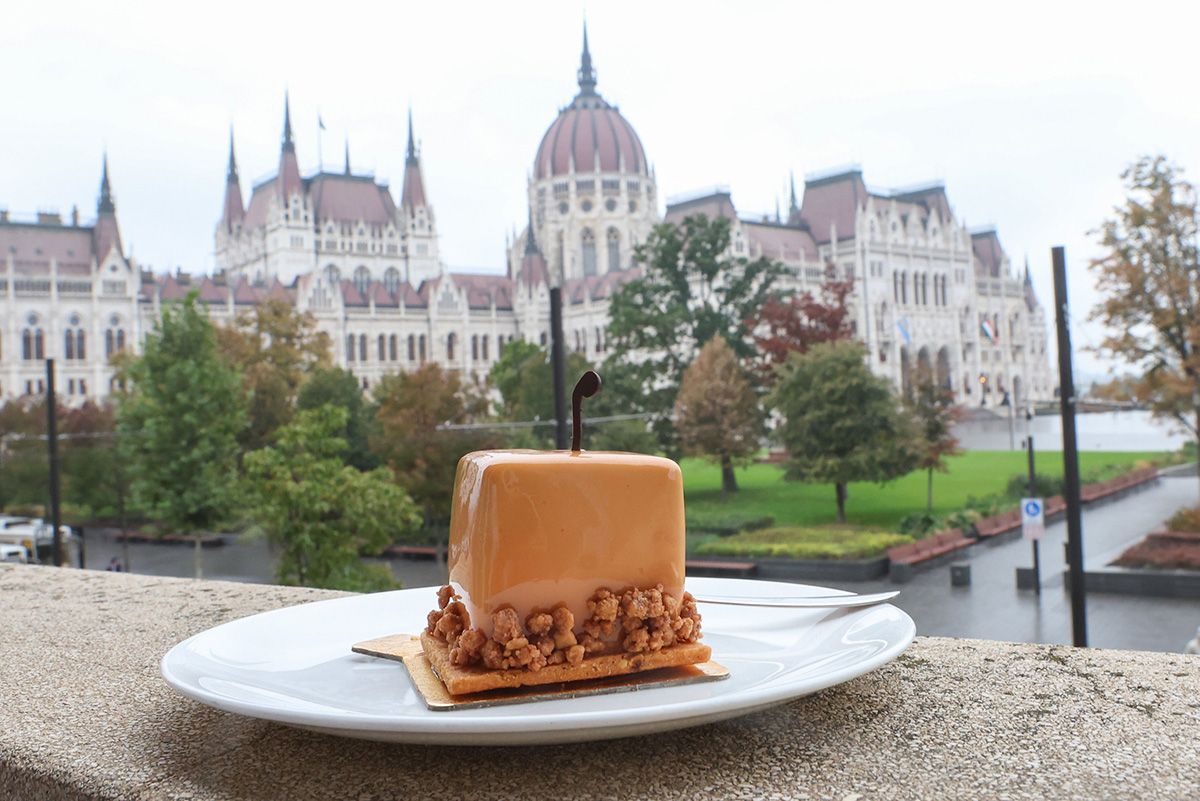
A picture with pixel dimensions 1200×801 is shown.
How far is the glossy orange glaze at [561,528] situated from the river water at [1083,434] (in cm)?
2959

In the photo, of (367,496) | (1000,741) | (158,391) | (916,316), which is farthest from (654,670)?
(916,316)

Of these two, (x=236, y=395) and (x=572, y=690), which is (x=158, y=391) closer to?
(x=236, y=395)

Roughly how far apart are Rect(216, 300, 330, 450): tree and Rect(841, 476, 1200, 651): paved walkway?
14.0m

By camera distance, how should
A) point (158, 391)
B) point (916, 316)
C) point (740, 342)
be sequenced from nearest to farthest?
point (158, 391) → point (740, 342) → point (916, 316)

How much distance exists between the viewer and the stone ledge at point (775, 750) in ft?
3.36

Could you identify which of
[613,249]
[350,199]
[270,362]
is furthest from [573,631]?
[350,199]

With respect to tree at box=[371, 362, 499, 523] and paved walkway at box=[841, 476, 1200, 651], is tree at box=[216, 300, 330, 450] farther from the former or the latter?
paved walkway at box=[841, 476, 1200, 651]

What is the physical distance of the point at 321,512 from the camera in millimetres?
13727

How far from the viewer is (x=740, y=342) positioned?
2753 cm

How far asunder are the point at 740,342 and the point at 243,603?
1010 inches

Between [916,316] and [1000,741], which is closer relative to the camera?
[1000,741]

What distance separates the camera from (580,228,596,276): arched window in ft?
227

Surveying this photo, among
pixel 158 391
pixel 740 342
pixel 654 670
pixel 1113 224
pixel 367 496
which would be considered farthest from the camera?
pixel 740 342

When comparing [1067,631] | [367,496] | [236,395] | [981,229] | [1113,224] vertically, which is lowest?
[1067,631]
